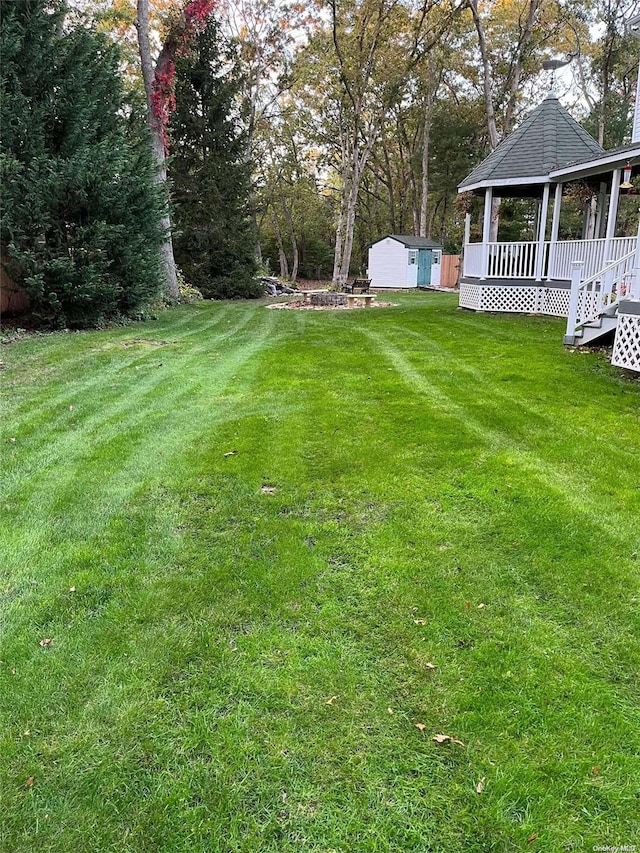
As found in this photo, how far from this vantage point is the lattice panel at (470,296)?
44.4 ft

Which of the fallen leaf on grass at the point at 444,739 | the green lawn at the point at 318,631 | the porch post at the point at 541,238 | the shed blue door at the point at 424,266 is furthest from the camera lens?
the shed blue door at the point at 424,266

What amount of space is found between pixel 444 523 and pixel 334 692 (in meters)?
1.39

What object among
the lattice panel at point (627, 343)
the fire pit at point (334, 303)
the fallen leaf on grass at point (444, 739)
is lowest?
the fallen leaf on grass at point (444, 739)

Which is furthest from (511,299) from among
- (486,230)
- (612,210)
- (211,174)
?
(211,174)

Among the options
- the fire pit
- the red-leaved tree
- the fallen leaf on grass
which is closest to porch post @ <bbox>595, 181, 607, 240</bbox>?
the fire pit

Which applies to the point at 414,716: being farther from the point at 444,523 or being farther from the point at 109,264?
the point at 109,264

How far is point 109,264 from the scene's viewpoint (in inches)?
368

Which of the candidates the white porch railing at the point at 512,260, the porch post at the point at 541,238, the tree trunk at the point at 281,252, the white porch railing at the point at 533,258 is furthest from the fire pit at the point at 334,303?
the tree trunk at the point at 281,252

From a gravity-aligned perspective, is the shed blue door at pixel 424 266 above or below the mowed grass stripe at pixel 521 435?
above

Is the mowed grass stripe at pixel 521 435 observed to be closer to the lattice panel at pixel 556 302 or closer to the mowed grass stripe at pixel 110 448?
the mowed grass stripe at pixel 110 448

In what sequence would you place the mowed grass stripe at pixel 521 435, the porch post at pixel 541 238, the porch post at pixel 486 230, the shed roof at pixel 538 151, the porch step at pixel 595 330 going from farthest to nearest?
1. the porch post at pixel 486 230
2. the shed roof at pixel 538 151
3. the porch post at pixel 541 238
4. the porch step at pixel 595 330
5. the mowed grass stripe at pixel 521 435

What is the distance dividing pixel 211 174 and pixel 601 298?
517 inches

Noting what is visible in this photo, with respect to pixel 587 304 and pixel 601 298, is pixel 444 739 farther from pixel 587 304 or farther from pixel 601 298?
pixel 587 304

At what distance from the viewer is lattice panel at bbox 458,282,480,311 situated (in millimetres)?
13525
